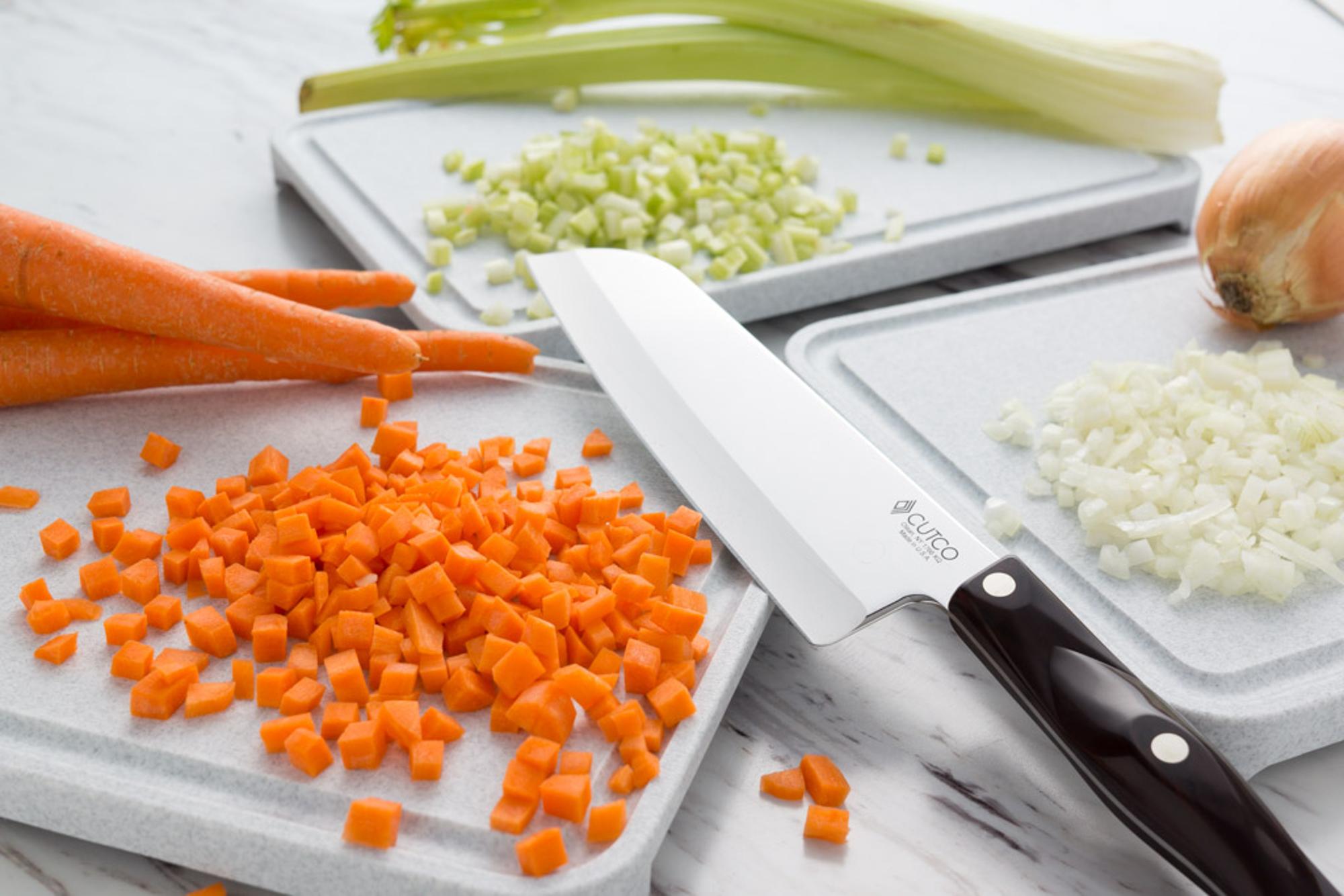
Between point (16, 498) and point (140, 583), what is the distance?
0.24 metres

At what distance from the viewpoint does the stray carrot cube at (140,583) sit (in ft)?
4.08

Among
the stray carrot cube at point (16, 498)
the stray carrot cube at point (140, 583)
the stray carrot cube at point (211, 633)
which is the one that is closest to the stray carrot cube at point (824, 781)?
the stray carrot cube at point (211, 633)

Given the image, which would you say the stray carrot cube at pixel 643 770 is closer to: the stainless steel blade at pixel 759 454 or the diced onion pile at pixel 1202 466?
the stainless steel blade at pixel 759 454

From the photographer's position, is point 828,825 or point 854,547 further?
point 854,547

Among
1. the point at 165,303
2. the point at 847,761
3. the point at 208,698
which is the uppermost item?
the point at 165,303

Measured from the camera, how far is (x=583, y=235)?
190 cm

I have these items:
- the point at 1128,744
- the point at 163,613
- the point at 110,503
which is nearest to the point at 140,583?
the point at 163,613

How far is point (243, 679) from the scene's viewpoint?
1149 mm

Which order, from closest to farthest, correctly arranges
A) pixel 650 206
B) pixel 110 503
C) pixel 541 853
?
pixel 541 853
pixel 110 503
pixel 650 206

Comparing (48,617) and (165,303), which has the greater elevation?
(165,303)

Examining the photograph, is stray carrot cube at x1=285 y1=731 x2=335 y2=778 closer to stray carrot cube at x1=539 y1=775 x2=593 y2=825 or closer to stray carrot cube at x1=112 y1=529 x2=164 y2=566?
stray carrot cube at x1=539 y1=775 x2=593 y2=825

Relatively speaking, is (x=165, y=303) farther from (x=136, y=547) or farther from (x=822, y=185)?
(x=822, y=185)

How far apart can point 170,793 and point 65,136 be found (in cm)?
165

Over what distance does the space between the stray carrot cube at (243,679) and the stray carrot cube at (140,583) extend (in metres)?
0.15
